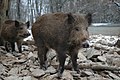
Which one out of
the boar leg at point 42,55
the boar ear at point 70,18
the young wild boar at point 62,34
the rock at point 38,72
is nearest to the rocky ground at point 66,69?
the rock at point 38,72

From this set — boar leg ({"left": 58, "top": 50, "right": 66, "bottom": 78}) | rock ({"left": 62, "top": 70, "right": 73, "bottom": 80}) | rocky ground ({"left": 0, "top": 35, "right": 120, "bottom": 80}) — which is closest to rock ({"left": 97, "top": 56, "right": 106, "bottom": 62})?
rocky ground ({"left": 0, "top": 35, "right": 120, "bottom": 80})

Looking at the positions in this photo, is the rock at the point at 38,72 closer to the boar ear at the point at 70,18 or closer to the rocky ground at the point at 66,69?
the rocky ground at the point at 66,69

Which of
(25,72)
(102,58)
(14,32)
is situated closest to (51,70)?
(25,72)

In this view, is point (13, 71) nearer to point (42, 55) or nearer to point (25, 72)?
point (25, 72)

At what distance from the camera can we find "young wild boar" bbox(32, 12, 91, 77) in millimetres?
4645

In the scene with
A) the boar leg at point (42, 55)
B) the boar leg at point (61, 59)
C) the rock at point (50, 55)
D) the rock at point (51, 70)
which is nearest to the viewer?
the boar leg at point (61, 59)

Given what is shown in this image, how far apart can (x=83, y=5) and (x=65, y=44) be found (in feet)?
56.3

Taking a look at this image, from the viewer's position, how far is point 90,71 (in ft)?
17.9

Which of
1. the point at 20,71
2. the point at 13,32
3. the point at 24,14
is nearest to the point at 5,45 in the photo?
the point at 13,32

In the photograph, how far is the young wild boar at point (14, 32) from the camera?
7.58 m

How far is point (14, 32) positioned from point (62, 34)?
3209mm

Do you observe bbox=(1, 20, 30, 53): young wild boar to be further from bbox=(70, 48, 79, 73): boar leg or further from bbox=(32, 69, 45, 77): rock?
bbox=(70, 48, 79, 73): boar leg

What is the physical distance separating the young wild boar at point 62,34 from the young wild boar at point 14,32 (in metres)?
2.05

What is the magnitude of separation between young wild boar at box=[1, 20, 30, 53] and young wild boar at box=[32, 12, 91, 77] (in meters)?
2.05
